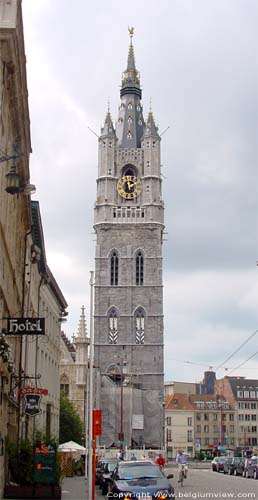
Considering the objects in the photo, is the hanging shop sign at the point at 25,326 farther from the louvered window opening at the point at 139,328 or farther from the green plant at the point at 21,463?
the louvered window opening at the point at 139,328

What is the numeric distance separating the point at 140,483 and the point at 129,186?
9303 cm

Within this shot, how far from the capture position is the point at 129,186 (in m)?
110

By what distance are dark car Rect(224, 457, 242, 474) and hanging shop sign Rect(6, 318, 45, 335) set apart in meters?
30.5

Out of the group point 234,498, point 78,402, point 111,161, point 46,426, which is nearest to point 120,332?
point 78,402

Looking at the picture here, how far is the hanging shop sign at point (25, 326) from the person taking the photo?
21.2 metres

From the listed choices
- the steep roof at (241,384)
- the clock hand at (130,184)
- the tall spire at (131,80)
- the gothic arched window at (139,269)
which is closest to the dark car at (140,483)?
the gothic arched window at (139,269)

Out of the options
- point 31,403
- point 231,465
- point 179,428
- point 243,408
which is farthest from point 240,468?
point 243,408

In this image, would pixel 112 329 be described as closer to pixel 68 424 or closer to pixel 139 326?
pixel 139 326

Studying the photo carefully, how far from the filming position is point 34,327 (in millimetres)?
21312

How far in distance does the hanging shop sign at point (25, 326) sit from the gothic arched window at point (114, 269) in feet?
269

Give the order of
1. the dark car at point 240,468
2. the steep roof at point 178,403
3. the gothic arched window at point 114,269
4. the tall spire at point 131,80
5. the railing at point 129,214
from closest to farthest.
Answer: the dark car at point 240,468, the gothic arched window at point 114,269, the railing at point 129,214, the tall spire at point 131,80, the steep roof at point 178,403

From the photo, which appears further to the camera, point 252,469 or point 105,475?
point 252,469

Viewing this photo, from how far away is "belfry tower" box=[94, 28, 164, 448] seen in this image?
319ft

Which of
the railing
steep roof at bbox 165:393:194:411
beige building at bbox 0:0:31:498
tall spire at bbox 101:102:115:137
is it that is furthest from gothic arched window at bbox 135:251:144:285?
beige building at bbox 0:0:31:498
